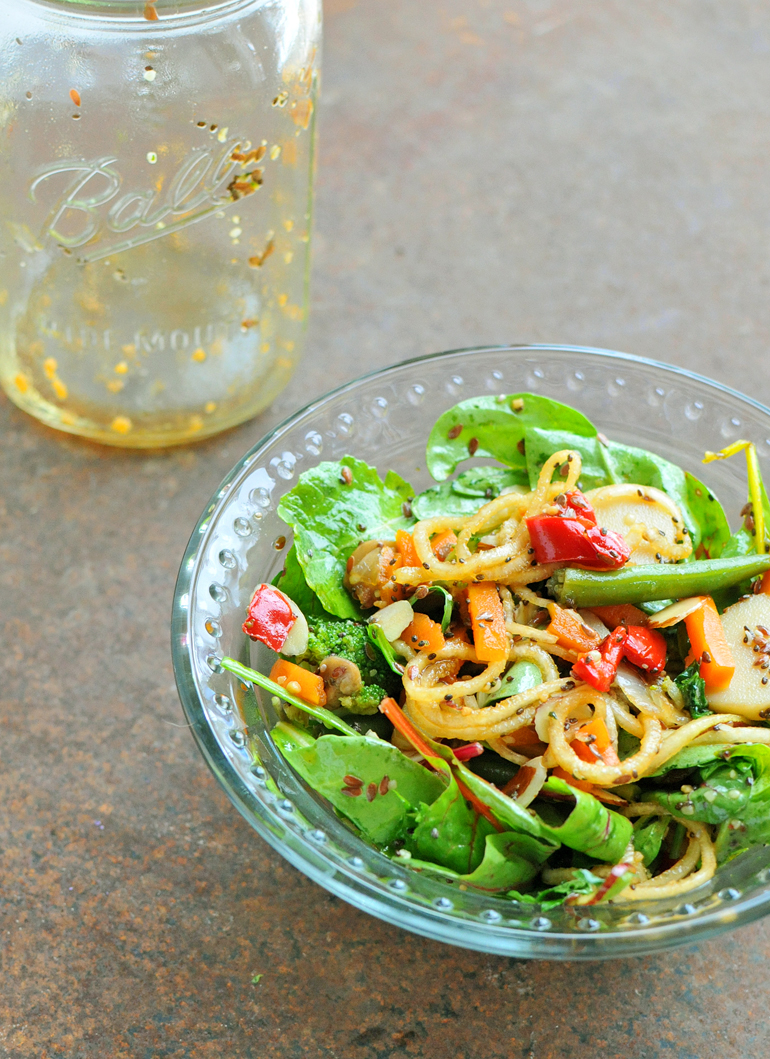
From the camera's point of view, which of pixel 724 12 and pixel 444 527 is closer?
pixel 444 527

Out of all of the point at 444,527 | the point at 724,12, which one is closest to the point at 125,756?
the point at 444,527

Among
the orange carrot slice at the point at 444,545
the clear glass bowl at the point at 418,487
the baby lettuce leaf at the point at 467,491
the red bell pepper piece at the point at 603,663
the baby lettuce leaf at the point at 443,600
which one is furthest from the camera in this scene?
the baby lettuce leaf at the point at 467,491

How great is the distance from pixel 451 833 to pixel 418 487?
0.84m

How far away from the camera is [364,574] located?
187 cm

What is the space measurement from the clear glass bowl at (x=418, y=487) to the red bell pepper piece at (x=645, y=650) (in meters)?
0.33

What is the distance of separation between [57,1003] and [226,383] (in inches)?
53.9

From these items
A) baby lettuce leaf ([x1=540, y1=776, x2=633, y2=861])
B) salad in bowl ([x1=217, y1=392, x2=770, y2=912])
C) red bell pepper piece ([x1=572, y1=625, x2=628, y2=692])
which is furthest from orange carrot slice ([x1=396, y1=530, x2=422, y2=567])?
baby lettuce leaf ([x1=540, y1=776, x2=633, y2=861])

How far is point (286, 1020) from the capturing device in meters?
1.74

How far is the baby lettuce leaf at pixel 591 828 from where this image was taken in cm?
148

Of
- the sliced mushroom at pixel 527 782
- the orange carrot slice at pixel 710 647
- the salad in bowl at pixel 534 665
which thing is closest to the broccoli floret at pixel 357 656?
the salad in bowl at pixel 534 665

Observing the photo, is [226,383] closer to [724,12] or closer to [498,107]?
[498,107]

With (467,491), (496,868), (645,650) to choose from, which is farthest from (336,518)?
(496,868)

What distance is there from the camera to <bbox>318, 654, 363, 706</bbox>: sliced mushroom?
172 cm

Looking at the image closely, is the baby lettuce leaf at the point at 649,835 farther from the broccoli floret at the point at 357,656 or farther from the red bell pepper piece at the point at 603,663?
the broccoli floret at the point at 357,656
